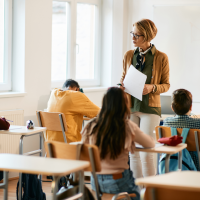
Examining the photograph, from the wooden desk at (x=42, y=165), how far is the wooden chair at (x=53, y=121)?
46.1 inches

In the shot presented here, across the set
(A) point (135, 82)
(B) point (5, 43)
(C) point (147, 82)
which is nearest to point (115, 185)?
(A) point (135, 82)

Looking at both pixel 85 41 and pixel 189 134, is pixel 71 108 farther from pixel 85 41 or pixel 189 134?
pixel 85 41

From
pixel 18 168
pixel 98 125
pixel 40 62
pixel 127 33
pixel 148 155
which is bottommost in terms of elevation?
pixel 148 155

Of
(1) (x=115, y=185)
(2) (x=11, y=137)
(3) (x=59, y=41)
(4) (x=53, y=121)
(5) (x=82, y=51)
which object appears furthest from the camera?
(5) (x=82, y=51)

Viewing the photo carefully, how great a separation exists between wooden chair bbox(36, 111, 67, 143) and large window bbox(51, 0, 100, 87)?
4.96ft

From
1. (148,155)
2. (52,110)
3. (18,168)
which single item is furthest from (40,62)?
(18,168)

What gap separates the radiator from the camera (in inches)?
152

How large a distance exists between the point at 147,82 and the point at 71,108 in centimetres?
74

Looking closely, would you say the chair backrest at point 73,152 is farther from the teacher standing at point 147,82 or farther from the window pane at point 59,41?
the window pane at point 59,41

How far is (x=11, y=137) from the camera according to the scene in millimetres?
3969

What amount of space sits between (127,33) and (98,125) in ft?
11.4

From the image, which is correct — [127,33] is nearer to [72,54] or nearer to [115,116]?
[72,54]

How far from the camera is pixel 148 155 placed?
10.2 ft

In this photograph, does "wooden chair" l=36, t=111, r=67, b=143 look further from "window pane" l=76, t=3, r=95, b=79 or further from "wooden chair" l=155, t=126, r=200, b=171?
"window pane" l=76, t=3, r=95, b=79
